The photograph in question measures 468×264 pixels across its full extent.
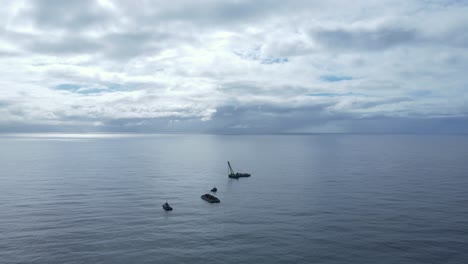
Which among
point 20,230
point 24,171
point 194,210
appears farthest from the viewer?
point 24,171

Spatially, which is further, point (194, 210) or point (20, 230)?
point (194, 210)

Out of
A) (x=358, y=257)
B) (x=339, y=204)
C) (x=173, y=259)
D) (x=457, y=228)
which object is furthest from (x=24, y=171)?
(x=457, y=228)

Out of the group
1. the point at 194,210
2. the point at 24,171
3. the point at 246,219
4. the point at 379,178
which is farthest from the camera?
the point at 24,171

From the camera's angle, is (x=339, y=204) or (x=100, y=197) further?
(x=100, y=197)

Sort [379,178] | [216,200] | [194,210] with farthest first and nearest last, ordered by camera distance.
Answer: [379,178] < [216,200] < [194,210]

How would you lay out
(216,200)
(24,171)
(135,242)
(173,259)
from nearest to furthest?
(173,259) < (135,242) < (216,200) < (24,171)

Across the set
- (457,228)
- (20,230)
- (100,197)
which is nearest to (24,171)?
(100,197)

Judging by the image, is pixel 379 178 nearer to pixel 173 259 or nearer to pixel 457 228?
pixel 457 228

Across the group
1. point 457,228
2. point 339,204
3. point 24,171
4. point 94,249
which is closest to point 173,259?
point 94,249

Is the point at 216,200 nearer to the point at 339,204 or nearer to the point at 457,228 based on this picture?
the point at 339,204
